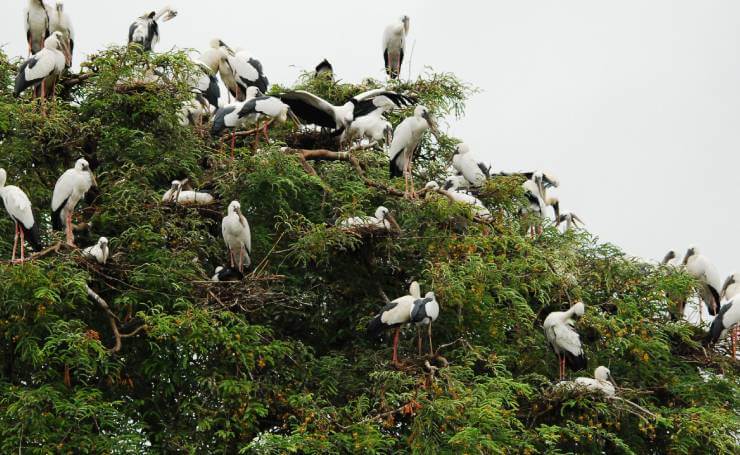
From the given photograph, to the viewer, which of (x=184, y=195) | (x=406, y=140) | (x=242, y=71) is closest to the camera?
(x=184, y=195)

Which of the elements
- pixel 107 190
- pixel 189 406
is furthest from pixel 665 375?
pixel 107 190

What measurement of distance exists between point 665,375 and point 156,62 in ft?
16.0

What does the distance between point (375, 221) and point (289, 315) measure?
1086 mm

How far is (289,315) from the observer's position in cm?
1009

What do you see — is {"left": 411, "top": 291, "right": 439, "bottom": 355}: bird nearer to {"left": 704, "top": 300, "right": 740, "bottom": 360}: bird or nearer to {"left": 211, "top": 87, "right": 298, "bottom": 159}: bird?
{"left": 211, "top": 87, "right": 298, "bottom": 159}: bird

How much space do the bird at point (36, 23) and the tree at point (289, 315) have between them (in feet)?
4.39

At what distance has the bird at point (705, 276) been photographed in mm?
11922

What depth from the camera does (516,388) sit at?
854cm

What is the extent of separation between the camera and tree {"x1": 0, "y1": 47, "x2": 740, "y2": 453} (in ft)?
26.9

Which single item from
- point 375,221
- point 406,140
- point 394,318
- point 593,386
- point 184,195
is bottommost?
point 593,386

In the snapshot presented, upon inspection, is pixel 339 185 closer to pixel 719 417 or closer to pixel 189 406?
pixel 189 406

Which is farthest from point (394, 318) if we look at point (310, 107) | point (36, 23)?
point (36, 23)

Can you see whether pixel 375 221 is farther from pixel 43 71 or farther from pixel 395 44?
pixel 395 44

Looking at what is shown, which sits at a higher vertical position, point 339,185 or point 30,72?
point 30,72
